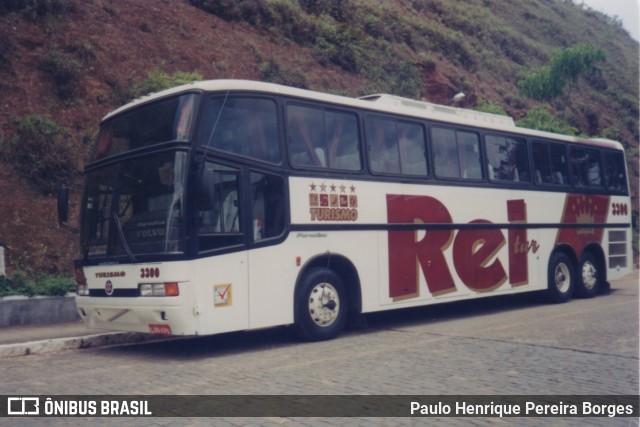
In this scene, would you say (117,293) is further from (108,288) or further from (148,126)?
(148,126)

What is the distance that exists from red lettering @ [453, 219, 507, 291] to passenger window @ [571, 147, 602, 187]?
11.3ft

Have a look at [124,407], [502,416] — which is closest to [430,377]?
[502,416]

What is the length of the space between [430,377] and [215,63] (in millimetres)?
17910

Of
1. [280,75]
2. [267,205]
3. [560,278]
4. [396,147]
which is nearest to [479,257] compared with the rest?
[396,147]

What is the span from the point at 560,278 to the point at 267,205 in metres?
8.40

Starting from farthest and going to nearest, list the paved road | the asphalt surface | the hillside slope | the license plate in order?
the hillside slope, the asphalt surface, the license plate, the paved road

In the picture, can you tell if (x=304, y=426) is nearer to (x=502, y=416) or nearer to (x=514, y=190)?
(x=502, y=416)

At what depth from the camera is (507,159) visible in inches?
511

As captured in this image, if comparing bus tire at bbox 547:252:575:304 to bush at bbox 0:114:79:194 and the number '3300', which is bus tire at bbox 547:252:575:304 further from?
bush at bbox 0:114:79:194

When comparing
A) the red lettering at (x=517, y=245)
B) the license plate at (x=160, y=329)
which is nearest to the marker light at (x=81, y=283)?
the license plate at (x=160, y=329)

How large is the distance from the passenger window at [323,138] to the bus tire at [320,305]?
1678 millimetres

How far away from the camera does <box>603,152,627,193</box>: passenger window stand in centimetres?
1560

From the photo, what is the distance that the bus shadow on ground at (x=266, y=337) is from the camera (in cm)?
891

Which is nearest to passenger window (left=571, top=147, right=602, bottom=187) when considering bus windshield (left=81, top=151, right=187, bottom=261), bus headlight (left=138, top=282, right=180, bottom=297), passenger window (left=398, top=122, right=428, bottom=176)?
passenger window (left=398, top=122, right=428, bottom=176)
